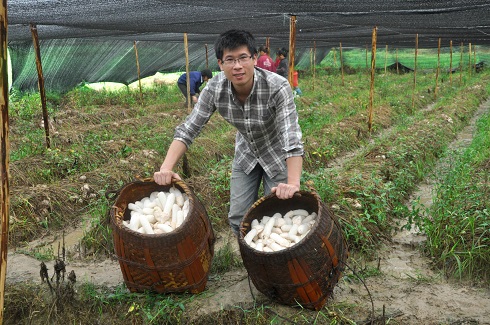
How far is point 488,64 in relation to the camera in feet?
79.2

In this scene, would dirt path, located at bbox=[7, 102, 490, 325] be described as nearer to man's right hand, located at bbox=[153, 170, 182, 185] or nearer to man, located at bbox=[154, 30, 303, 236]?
man, located at bbox=[154, 30, 303, 236]

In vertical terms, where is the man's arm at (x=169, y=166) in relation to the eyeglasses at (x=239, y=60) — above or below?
below

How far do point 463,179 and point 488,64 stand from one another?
73.1ft

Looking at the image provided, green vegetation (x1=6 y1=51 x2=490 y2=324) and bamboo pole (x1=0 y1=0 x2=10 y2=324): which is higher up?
bamboo pole (x1=0 y1=0 x2=10 y2=324)

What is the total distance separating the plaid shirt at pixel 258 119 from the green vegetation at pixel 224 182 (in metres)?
0.92

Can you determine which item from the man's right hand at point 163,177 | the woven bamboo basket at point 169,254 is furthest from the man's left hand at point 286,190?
the man's right hand at point 163,177

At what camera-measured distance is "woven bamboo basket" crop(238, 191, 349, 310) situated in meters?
2.62

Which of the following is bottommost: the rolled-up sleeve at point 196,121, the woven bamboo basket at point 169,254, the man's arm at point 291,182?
the woven bamboo basket at point 169,254

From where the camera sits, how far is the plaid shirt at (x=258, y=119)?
2801mm

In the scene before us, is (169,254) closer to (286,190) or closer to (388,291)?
(286,190)

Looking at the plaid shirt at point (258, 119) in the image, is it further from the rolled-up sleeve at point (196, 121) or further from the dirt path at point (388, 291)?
the dirt path at point (388, 291)

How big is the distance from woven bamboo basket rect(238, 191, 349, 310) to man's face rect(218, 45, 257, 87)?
2.40 ft

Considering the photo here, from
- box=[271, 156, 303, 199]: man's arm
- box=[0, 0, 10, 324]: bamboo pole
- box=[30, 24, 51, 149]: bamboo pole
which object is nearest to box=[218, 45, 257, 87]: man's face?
box=[271, 156, 303, 199]: man's arm

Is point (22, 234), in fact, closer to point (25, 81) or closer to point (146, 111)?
point (146, 111)
